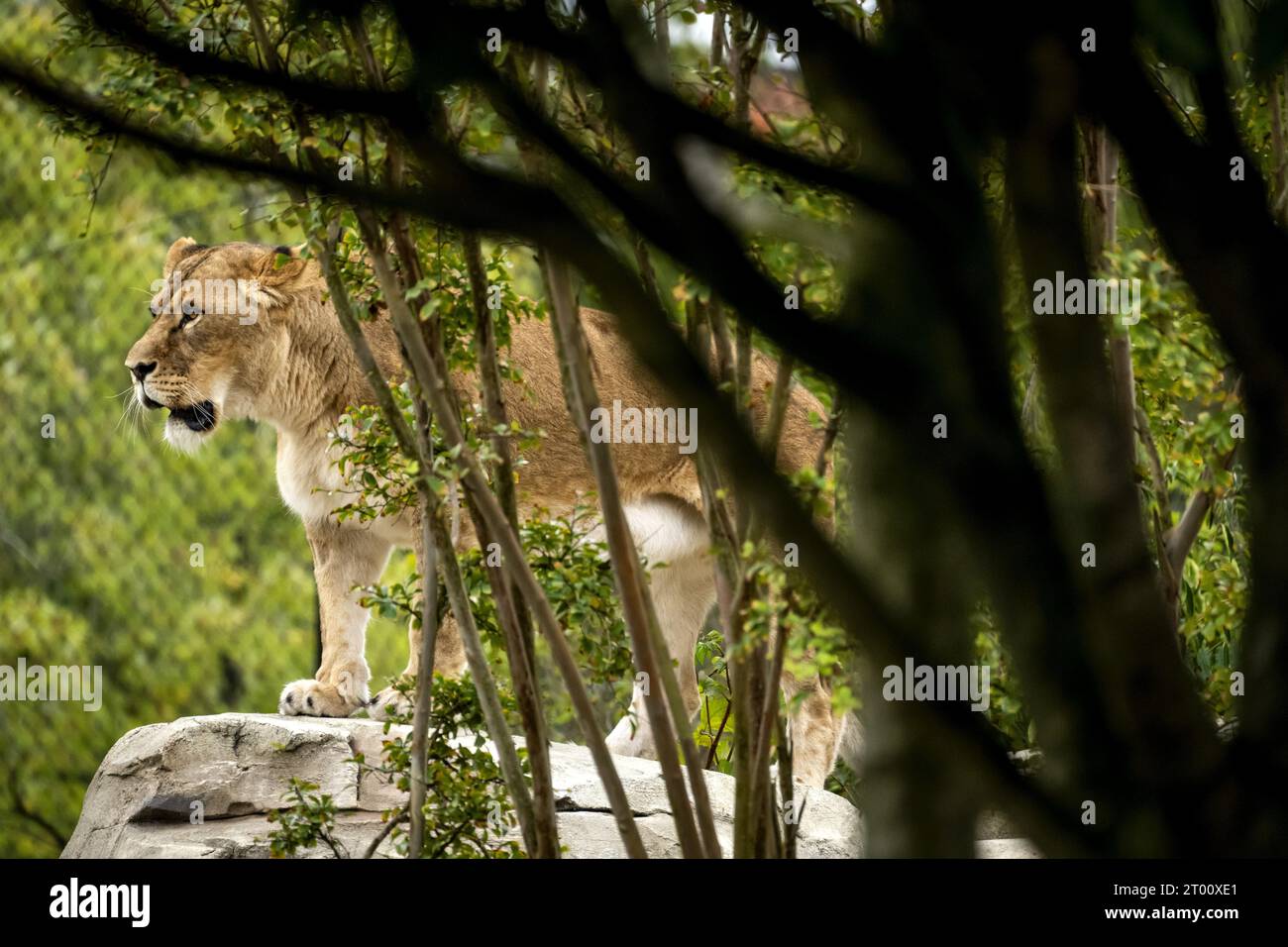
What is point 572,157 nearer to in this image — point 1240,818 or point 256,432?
point 1240,818

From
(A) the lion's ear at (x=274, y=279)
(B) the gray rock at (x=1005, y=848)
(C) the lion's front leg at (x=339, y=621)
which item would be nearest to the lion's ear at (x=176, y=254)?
(A) the lion's ear at (x=274, y=279)

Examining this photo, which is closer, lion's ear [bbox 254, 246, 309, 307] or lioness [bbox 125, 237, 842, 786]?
lioness [bbox 125, 237, 842, 786]

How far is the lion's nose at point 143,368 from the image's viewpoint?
5586 mm

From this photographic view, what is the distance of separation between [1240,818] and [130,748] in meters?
4.44

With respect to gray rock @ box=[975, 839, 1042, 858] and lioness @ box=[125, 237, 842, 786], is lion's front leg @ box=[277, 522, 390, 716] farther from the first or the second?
gray rock @ box=[975, 839, 1042, 858]

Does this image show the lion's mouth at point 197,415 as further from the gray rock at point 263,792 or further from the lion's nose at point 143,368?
the gray rock at point 263,792

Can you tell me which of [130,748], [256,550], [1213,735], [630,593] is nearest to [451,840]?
[630,593]

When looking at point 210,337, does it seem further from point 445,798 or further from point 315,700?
point 445,798

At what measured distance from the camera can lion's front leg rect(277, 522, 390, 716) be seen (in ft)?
17.2

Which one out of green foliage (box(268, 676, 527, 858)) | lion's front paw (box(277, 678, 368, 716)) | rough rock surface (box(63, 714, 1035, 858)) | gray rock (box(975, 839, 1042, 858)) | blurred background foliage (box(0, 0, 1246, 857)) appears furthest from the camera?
blurred background foliage (box(0, 0, 1246, 857))

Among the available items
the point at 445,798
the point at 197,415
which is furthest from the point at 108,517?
the point at 445,798

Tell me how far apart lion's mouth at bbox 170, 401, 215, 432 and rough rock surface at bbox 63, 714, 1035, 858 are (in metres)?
1.20

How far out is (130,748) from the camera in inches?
192

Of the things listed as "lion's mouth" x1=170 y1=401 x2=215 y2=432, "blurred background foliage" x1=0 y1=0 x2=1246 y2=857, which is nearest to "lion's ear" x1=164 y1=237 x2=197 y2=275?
"lion's mouth" x1=170 y1=401 x2=215 y2=432
